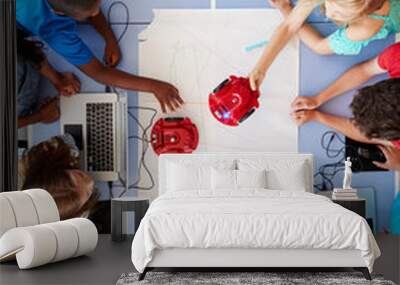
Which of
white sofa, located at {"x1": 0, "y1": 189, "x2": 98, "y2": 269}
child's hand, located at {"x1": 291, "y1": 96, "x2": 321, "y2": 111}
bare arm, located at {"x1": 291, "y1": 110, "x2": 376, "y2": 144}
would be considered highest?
child's hand, located at {"x1": 291, "y1": 96, "x2": 321, "y2": 111}

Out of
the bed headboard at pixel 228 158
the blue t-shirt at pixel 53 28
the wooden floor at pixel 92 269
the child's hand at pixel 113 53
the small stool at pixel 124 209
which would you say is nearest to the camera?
the wooden floor at pixel 92 269

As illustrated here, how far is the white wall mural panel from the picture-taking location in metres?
7.01

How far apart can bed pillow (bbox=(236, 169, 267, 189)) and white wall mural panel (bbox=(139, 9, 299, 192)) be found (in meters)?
0.68

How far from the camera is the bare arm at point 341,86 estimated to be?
6.95m

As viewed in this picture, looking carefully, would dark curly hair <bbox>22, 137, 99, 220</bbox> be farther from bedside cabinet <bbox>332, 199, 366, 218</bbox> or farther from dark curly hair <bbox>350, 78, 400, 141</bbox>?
dark curly hair <bbox>350, 78, 400, 141</bbox>

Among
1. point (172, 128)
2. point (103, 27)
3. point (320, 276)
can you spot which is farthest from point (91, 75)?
point (320, 276)

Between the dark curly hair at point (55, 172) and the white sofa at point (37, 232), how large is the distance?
4.33 ft

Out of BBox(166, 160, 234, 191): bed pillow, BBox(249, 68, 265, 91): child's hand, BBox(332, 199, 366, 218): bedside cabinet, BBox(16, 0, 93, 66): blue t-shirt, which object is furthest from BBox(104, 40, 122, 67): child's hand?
BBox(332, 199, 366, 218): bedside cabinet

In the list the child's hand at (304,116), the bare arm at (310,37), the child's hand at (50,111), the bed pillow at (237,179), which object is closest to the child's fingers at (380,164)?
the child's hand at (304,116)

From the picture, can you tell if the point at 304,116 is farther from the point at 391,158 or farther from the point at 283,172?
the point at 391,158

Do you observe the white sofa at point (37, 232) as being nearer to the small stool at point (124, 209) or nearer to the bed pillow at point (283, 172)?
the small stool at point (124, 209)

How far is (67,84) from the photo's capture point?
711cm

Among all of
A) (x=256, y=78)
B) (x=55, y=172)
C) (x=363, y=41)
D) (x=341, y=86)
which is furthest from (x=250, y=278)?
(x=363, y=41)

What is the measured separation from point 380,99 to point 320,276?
2.67 m
